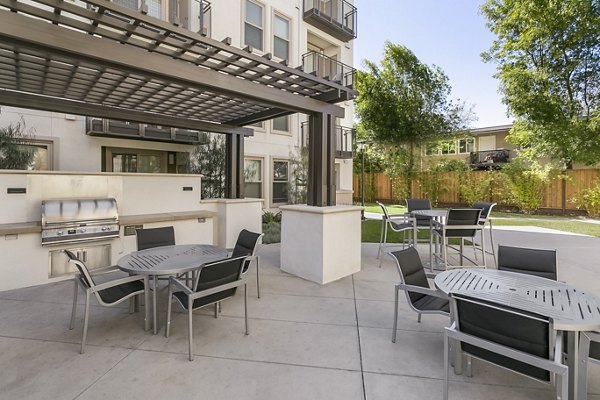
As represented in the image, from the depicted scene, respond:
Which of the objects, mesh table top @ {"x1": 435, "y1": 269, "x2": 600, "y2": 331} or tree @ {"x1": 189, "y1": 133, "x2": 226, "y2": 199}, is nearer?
mesh table top @ {"x1": 435, "y1": 269, "x2": 600, "y2": 331}

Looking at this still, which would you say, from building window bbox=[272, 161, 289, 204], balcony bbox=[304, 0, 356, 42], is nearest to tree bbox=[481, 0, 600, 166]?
balcony bbox=[304, 0, 356, 42]

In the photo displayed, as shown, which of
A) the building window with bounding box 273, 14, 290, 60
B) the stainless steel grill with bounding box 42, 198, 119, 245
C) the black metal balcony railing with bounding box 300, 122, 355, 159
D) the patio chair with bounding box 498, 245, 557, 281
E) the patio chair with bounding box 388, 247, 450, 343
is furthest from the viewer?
Answer: the black metal balcony railing with bounding box 300, 122, 355, 159

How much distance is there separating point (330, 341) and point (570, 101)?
16.0m

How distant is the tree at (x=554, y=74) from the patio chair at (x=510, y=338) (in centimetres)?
1482

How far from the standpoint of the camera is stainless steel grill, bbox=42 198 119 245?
477cm

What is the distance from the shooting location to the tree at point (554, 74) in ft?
40.4

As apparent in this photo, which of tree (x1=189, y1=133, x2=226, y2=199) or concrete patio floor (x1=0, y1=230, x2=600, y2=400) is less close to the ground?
tree (x1=189, y1=133, x2=226, y2=199)

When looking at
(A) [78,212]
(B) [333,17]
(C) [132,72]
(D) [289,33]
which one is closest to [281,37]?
(D) [289,33]

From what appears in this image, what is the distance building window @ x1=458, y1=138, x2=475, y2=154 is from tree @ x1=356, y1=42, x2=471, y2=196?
16.1 ft

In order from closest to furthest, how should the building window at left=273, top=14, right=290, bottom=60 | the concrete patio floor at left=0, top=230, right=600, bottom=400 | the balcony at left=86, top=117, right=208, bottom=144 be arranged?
the concrete patio floor at left=0, top=230, right=600, bottom=400
the balcony at left=86, top=117, right=208, bottom=144
the building window at left=273, top=14, right=290, bottom=60

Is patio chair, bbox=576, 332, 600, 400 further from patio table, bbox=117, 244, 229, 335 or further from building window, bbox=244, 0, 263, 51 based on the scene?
building window, bbox=244, 0, 263, 51

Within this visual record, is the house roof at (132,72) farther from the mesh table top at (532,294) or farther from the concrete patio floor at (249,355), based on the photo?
the mesh table top at (532,294)

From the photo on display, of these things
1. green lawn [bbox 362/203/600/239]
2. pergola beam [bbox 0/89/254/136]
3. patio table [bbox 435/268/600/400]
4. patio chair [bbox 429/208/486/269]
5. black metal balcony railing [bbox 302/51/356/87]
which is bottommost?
green lawn [bbox 362/203/600/239]

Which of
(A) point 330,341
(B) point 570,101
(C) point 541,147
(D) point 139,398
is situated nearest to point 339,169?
(C) point 541,147
